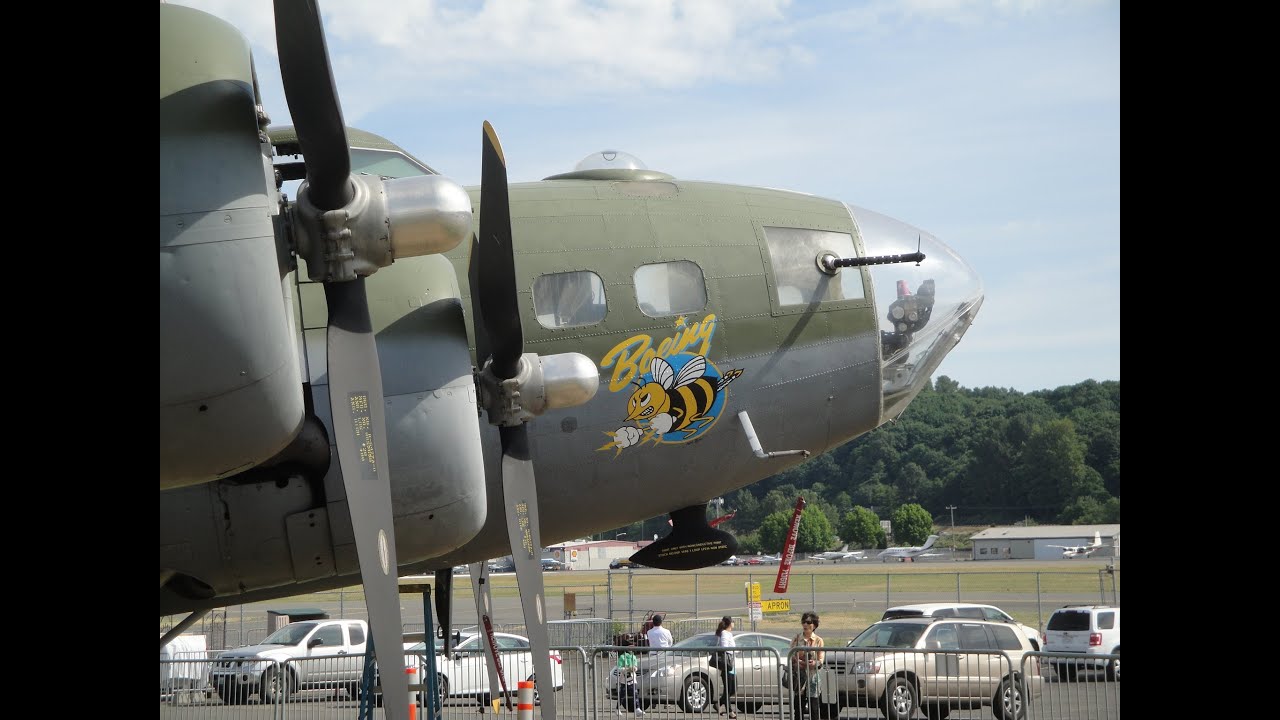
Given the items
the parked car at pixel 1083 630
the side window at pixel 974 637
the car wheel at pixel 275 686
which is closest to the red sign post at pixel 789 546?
the car wheel at pixel 275 686

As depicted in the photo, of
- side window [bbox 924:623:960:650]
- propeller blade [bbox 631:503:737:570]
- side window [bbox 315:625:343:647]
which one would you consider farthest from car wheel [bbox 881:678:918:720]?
side window [bbox 315:625:343:647]

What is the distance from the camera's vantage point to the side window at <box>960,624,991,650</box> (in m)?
19.9

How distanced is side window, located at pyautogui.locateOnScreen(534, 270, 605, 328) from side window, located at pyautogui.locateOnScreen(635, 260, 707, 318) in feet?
1.17

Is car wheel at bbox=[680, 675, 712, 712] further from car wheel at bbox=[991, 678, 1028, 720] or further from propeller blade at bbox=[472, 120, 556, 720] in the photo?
propeller blade at bbox=[472, 120, 556, 720]

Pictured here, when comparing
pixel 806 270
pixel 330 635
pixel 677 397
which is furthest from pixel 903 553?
pixel 677 397

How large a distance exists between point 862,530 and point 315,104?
371ft

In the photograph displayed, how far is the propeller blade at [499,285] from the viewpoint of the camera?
8.57m

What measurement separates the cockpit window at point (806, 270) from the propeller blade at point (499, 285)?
271cm

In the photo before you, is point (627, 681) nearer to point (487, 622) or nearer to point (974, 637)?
point (974, 637)

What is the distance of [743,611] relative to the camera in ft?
145

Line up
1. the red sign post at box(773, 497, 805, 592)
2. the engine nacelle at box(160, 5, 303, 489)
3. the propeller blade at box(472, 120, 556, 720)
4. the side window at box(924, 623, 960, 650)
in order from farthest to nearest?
1. the side window at box(924, 623, 960, 650)
2. the red sign post at box(773, 497, 805, 592)
3. the propeller blade at box(472, 120, 556, 720)
4. the engine nacelle at box(160, 5, 303, 489)

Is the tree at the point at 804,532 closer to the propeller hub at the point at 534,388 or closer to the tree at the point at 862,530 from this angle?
the tree at the point at 862,530

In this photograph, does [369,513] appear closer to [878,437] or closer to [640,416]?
[640,416]
